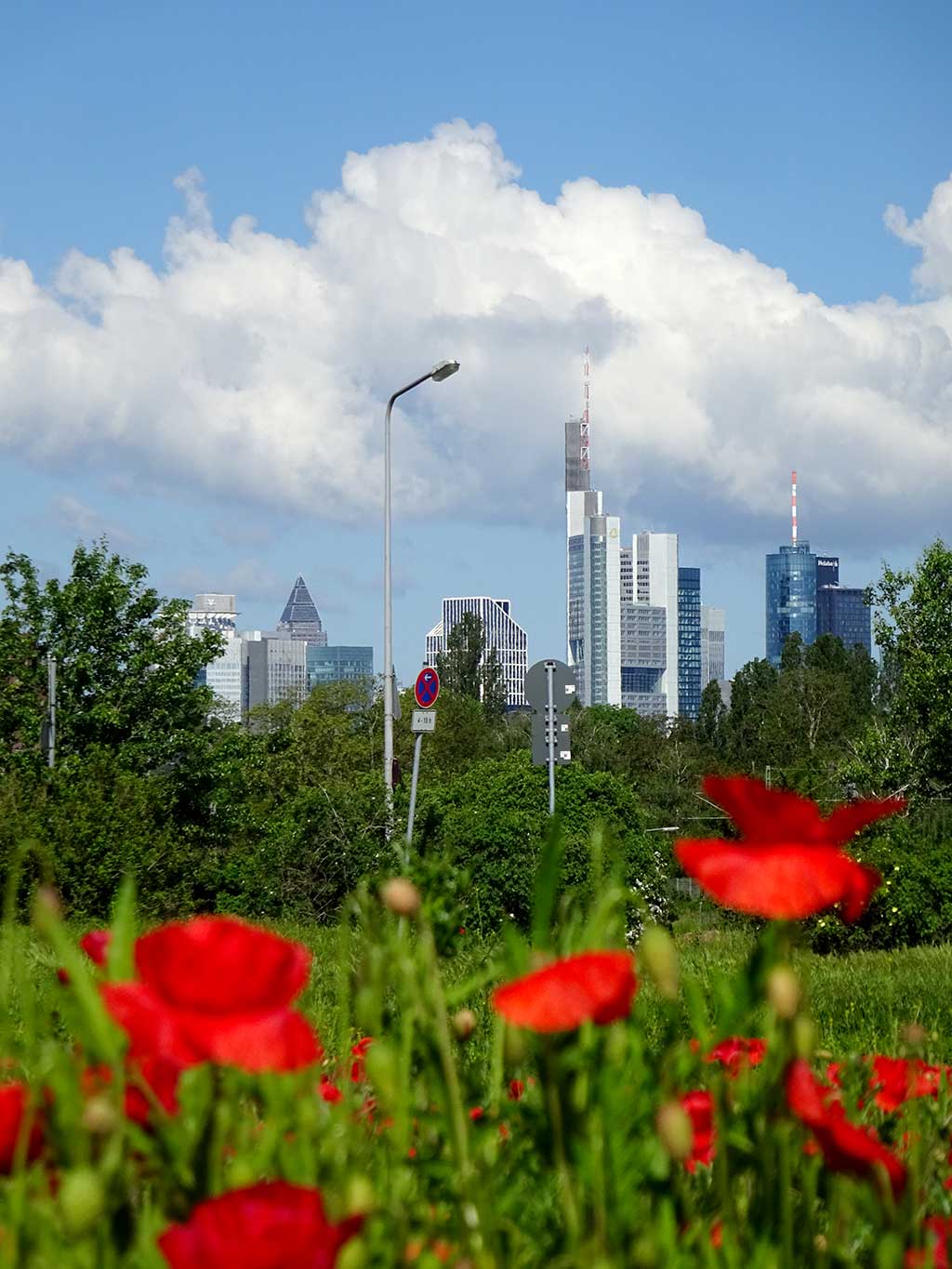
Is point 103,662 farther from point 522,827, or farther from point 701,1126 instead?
point 701,1126

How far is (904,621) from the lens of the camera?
42.0 meters

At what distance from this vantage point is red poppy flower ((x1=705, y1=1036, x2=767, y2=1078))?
1.44m

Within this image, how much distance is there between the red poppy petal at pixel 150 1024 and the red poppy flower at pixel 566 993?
21cm

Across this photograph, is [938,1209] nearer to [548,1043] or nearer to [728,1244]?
[728,1244]

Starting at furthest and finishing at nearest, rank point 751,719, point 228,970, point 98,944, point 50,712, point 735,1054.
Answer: point 751,719 < point 50,712 < point 735,1054 < point 98,944 < point 228,970

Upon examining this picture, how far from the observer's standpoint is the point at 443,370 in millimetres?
23281

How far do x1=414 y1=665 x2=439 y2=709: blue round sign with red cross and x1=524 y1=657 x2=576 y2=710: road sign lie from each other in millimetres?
1043

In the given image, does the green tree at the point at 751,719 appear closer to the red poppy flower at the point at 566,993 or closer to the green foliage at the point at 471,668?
the green foliage at the point at 471,668

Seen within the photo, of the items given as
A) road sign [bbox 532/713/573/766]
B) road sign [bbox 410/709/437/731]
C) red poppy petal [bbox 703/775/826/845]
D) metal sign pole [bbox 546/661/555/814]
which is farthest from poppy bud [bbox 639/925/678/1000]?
road sign [bbox 532/713/573/766]

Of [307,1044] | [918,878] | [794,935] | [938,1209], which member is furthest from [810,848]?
[918,878]

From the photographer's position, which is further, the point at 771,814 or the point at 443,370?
the point at 443,370

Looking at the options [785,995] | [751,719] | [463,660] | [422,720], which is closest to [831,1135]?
[785,995]

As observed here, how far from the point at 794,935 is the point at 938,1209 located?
1.91 ft

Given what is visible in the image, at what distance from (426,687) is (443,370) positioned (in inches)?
337
